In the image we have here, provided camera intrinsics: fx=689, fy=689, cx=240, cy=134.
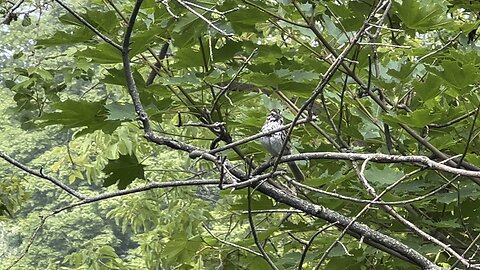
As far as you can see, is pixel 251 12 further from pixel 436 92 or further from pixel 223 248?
pixel 223 248

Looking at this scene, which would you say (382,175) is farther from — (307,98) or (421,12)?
(421,12)

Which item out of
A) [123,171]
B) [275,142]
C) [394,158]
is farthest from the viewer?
[275,142]

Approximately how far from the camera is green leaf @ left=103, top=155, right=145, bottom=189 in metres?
1.21

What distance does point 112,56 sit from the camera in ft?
3.67

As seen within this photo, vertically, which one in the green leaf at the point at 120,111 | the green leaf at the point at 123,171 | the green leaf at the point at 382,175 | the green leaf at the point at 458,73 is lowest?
the green leaf at the point at 382,175

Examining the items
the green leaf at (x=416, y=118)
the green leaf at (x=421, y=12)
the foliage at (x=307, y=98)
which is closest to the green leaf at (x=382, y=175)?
the foliage at (x=307, y=98)

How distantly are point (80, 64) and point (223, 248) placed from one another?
0.52 meters

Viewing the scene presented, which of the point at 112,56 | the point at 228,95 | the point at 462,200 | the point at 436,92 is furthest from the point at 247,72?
the point at 462,200

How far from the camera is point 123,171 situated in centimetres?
121

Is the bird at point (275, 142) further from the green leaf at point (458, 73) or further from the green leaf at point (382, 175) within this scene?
the green leaf at point (458, 73)

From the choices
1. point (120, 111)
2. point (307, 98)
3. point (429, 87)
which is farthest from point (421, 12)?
point (120, 111)

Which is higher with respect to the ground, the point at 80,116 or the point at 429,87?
the point at 80,116

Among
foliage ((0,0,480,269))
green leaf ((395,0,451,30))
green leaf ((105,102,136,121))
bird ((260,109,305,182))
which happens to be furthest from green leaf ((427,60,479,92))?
green leaf ((105,102,136,121))

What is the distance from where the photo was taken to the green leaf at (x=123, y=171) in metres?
1.21
